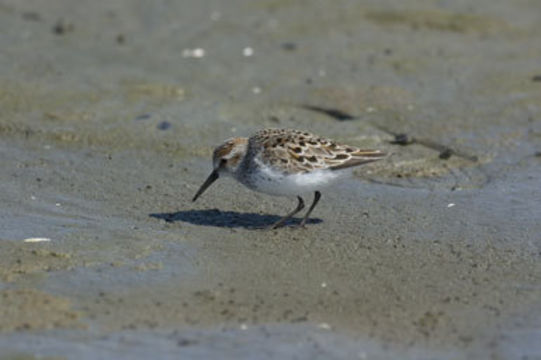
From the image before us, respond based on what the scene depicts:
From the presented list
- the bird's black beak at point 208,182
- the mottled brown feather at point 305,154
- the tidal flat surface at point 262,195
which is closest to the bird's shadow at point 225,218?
the tidal flat surface at point 262,195

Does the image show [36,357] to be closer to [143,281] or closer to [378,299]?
[143,281]

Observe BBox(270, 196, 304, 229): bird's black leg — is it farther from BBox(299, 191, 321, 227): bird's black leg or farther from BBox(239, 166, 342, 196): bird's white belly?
BBox(239, 166, 342, 196): bird's white belly

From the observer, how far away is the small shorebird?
8.67 metres

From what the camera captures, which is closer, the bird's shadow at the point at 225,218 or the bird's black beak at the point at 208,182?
the bird's shadow at the point at 225,218

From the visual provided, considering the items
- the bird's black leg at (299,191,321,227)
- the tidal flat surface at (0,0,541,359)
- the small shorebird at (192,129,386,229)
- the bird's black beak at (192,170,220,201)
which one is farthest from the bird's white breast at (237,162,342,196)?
the bird's black beak at (192,170,220,201)

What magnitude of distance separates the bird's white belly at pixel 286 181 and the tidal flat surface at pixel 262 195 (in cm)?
39

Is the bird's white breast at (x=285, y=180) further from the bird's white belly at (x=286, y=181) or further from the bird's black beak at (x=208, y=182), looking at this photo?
the bird's black beak at (x=208, y=182)

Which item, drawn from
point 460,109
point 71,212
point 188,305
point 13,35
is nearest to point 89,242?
point 71,212

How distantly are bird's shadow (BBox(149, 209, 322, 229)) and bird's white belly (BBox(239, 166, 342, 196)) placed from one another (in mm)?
405

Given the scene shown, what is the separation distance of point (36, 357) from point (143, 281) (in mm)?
1352

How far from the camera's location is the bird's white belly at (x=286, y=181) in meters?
8.66

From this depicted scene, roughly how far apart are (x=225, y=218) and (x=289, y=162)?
900 millimetres

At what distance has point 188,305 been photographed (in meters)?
7.14

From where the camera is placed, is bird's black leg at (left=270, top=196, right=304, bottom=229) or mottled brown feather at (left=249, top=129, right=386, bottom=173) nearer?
mottled brown feather at (left=249, top=129, right=386, bottom=173)
